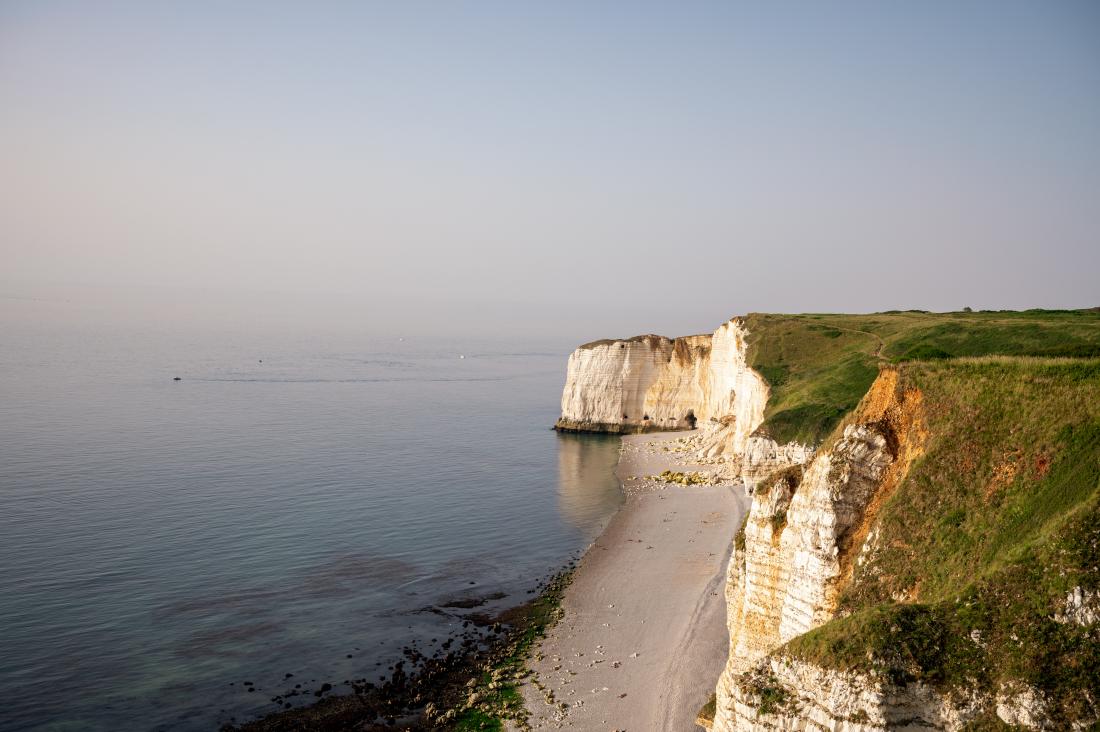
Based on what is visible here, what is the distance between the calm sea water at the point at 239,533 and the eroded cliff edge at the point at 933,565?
20666mm

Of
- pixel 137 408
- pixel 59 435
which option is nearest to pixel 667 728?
pixel 59 435

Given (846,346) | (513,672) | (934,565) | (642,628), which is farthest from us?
(846,346)

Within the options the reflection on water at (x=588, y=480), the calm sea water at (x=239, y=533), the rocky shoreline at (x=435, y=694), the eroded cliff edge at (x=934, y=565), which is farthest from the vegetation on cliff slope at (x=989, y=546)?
the reflection on water at (x=588, y=480)

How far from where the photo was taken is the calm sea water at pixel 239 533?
103 ft

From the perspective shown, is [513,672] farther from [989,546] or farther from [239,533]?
[239,533]

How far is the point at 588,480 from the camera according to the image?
69438mm

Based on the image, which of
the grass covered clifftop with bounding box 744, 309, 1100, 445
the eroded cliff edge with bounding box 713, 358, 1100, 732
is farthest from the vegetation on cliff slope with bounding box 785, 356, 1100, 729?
the grass covered clifftop with bounding box 744, 309, 1100, 445

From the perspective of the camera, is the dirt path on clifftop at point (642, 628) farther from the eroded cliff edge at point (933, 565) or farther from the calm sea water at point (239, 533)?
the eroded cliff edge at point (933, 565)

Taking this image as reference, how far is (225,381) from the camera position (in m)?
120

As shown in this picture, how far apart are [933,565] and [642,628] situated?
69.2 feet

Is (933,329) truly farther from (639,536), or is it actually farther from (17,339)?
(17,339)

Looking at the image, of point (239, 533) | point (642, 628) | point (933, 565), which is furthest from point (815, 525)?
point (239, 533)

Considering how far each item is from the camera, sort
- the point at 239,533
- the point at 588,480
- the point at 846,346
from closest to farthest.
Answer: the point at 239,533 → the point at 846,346 → the point at 588,480

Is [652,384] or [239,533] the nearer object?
[239,533]
